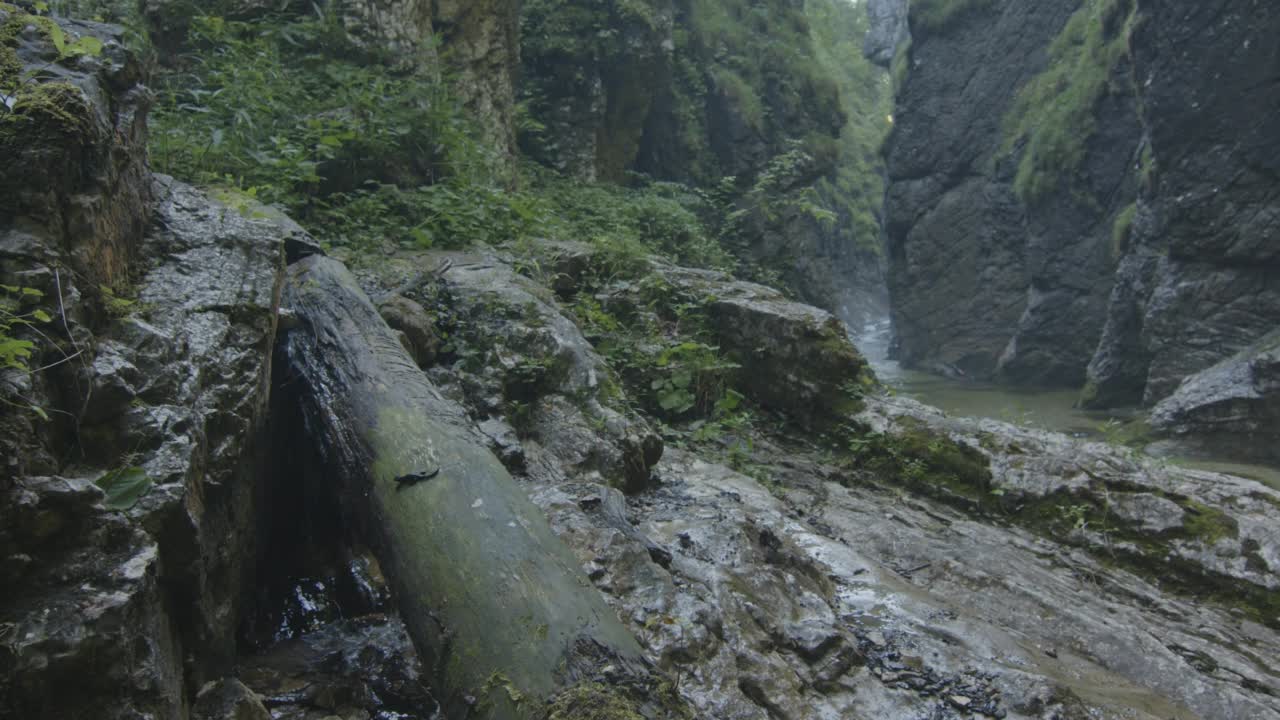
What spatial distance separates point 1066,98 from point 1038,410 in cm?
914

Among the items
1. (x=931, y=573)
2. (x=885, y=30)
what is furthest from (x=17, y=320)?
(x=885, y=30)

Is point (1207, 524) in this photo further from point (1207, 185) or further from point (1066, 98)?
point (1066, 98)

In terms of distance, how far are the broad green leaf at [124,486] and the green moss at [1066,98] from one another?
66.3ft

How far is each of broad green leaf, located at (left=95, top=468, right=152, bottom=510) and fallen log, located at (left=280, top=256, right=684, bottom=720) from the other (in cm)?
80

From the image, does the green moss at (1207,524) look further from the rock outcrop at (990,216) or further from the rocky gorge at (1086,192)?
the rock outcrop at (990,216)

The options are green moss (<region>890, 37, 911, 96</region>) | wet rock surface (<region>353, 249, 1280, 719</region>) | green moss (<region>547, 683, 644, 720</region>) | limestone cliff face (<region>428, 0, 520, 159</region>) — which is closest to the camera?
green moss (<region>547, 683, 644, 720</region>)

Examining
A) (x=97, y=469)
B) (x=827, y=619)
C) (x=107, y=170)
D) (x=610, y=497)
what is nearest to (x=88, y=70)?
(x=107, y=170)

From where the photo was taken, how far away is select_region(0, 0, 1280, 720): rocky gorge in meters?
1.95

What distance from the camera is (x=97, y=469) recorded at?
1.93 m

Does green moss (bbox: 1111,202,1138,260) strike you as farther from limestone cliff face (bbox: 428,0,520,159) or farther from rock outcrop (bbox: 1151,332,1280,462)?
limestone cliff face (bbox: 428,0,520,159)

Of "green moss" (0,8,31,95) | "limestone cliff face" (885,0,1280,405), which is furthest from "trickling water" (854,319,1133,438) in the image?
"green moss" (0,8,31,95)

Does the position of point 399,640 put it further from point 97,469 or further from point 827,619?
point 827,619

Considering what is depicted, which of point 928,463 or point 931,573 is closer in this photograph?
point 931,573

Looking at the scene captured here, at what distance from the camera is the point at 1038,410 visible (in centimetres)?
1581
